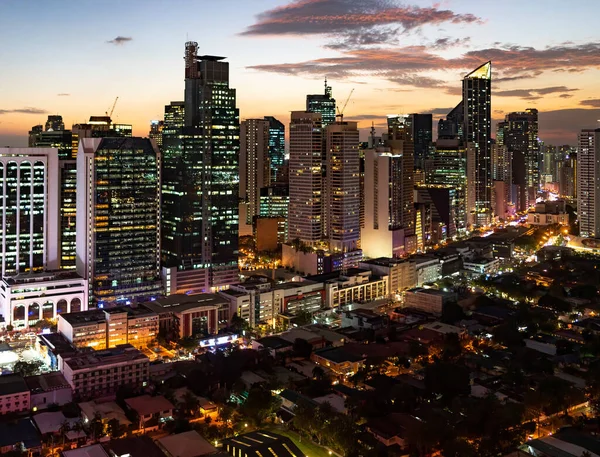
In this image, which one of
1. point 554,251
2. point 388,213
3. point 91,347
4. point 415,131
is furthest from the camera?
point 415,131

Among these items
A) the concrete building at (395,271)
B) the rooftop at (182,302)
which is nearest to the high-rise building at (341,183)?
the concrete building at (395,271)

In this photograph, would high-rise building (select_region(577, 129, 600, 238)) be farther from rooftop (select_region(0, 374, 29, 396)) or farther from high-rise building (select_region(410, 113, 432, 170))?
rooftop (select_region(0, 374, 29, 396))

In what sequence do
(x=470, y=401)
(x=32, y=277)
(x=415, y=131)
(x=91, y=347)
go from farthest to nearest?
(x=415, y=131) < (x=32, y=277) < (x=91, y=347) < (x=470, y=401)

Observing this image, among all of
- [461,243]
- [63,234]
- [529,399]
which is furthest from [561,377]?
[461,243]

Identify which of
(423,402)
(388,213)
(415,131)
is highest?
(415,131)

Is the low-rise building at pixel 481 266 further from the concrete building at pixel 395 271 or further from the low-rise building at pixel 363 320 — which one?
the low-rise building at pixel 363 320

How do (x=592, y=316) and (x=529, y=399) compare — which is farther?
(x=592, y=316)

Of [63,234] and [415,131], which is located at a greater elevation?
[415,131]

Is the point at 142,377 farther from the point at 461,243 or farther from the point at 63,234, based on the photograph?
the point at 461,243
